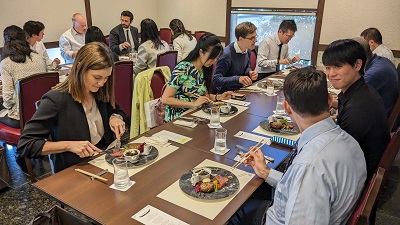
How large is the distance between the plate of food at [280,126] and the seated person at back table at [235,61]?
3.26 feet

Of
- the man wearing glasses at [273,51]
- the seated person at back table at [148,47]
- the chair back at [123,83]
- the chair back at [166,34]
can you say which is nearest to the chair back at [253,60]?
the man wearing glasses at [273,51]

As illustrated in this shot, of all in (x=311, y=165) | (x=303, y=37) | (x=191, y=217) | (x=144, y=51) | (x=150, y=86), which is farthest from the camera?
(x=303, y=37)

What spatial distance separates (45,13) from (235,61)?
365 cm

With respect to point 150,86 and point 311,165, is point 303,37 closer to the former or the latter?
point 150,86

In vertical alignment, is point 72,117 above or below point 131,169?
above

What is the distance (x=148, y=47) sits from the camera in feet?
13.3

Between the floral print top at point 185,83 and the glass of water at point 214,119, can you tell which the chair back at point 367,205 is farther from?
the floral print top at point 185,83

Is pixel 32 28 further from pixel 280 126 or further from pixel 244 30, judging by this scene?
pixel 280 126

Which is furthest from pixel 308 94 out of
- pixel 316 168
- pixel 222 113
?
pixel 222 113

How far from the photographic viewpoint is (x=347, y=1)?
4.93 metres

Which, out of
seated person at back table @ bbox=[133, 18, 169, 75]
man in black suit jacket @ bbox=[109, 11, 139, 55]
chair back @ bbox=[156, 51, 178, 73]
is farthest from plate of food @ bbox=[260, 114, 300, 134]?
man in black suit jacket @ bbox=[109, 11, 139, 55]

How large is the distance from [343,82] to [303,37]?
4.09 metres

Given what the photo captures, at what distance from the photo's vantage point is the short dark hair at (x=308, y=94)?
1148 millimetres

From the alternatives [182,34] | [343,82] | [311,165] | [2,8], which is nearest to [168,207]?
[311,165]
